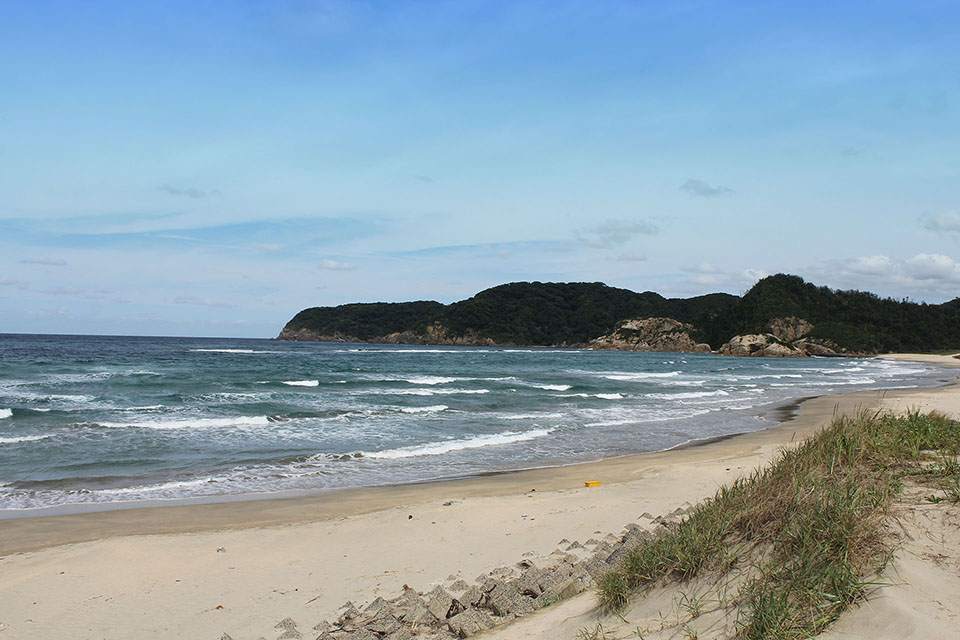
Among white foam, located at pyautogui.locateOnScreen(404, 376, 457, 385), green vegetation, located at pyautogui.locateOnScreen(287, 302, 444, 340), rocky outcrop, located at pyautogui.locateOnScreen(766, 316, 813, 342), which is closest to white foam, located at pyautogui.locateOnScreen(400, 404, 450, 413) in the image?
white foam, located at pyautogui.locateOnScreen(404, 376, 457, 385)

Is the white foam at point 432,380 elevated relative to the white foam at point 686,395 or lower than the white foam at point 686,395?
elevated

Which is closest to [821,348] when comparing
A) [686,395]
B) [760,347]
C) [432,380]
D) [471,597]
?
[760,347]

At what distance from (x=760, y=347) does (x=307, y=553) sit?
10654 cm

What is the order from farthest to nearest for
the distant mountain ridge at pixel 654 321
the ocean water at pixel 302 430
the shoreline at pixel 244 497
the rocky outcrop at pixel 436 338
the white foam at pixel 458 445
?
the rocky outcrop at pixel 436 338 → the distant mountain ridge at pixel 654 321 → the white foam at pixel 458 445 → the ocean water at pixel 302 430 → the shoreline at pixel 244 497

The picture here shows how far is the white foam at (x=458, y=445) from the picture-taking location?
43.6 ft

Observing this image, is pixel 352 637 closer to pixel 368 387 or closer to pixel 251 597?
pixel 251 597

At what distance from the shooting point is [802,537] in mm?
3357

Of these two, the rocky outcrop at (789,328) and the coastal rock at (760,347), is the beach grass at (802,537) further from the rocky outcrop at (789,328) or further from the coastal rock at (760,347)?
the rocky outcrop at (789,328)

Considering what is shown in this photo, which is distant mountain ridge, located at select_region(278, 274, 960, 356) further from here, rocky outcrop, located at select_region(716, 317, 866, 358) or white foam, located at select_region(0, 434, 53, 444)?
white foam, located at select_region(0, 434, 53, 444)

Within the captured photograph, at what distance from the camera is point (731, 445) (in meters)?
14.1

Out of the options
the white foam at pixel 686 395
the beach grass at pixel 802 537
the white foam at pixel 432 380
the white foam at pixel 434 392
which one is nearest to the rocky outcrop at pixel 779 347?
the white foam at pixel 686 395

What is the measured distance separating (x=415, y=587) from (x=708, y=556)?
8.05 feet

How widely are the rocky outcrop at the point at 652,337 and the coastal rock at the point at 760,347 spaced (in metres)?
14.3

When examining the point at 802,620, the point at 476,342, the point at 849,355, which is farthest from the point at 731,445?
the point at 476,342
